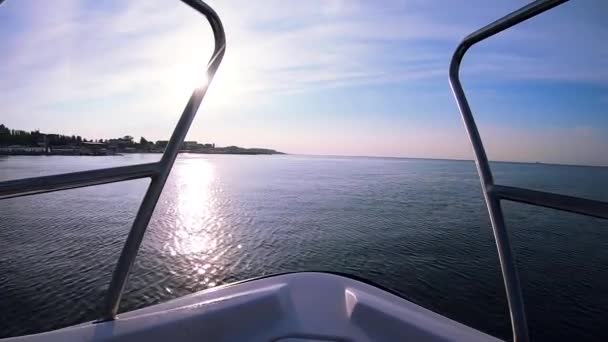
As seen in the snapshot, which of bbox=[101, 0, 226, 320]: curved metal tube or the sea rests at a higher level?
bbox=[101, 0, 226, 320]: curved metal tube

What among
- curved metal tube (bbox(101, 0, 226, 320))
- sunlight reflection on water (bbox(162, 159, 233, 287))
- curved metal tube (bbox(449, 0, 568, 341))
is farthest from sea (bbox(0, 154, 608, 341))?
curved metal tube (bbox(101, 0, 226, 320))

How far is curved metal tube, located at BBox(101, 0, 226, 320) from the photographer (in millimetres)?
Result: 1052

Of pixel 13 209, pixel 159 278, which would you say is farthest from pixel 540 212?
pixel 13 209

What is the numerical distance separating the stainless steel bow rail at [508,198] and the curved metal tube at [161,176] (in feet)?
3.10

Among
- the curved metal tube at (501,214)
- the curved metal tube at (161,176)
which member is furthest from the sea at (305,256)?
the curved metal tube at (161,176)

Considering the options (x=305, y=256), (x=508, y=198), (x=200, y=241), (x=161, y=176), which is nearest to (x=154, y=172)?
(x=161, y=176)

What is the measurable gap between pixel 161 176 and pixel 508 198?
1123 mm

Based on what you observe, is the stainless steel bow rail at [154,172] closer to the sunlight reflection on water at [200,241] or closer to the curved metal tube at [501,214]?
the curved metal tube at [501,214]

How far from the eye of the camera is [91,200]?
13.4 m

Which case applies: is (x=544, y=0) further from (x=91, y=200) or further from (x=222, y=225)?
(x=91, y=200)

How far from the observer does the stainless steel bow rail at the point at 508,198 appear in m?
0.81

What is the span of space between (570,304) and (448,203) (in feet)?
31.6

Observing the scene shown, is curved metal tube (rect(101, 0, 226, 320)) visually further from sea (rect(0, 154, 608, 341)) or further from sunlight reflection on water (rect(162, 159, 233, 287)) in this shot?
sunlight reflection on water (rect(162, 159, 233, 287))

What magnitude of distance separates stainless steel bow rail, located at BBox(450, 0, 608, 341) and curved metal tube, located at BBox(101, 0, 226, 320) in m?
0.94
